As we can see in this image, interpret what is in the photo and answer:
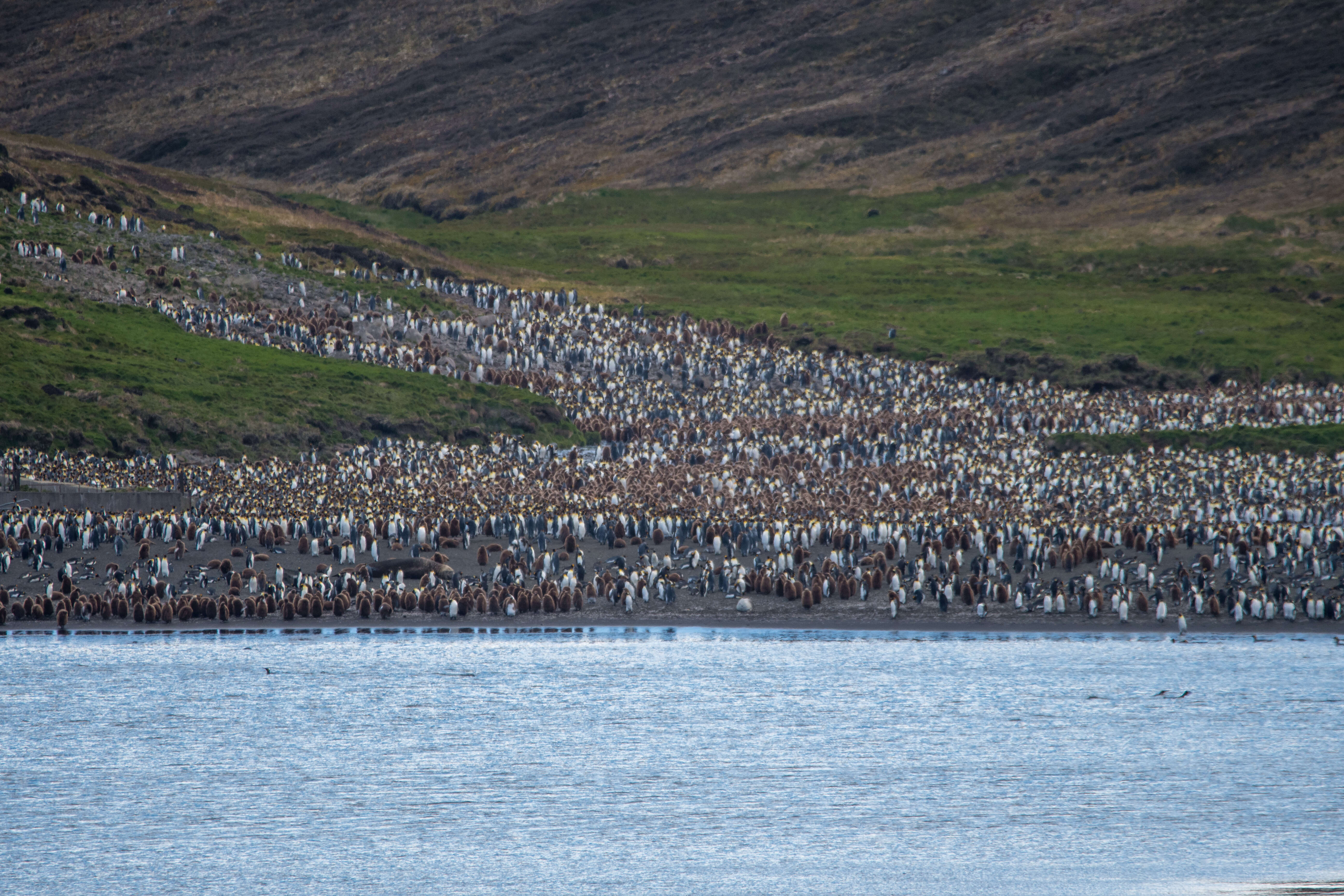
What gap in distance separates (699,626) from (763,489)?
11859 millimetres

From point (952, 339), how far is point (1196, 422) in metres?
16.9

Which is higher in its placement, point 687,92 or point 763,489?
point 687,92

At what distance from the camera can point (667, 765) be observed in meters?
23.2

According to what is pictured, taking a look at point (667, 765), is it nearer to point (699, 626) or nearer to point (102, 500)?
point (699, 626)

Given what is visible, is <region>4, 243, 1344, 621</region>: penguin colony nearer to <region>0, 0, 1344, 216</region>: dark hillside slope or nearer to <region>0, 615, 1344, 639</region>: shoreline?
<region>0, 615, 1344, 639</region>: shoreline

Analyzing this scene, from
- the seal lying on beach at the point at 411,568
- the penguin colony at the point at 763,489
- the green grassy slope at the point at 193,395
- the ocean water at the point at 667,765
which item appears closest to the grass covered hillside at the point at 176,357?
the green grassy slope at the point at 193,395

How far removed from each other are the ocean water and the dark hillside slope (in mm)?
88050

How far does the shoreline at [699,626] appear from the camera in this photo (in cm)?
3247

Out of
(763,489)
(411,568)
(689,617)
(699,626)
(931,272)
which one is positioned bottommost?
(699,626)

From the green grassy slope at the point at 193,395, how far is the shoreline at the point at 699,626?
45.5ft

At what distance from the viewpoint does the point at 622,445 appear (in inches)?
2032

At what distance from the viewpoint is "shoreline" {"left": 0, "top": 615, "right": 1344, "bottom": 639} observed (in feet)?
107

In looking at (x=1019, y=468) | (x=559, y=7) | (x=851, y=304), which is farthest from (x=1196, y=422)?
(x=559, y=7)

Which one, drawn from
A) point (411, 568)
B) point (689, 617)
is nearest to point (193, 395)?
point (411, 568)
